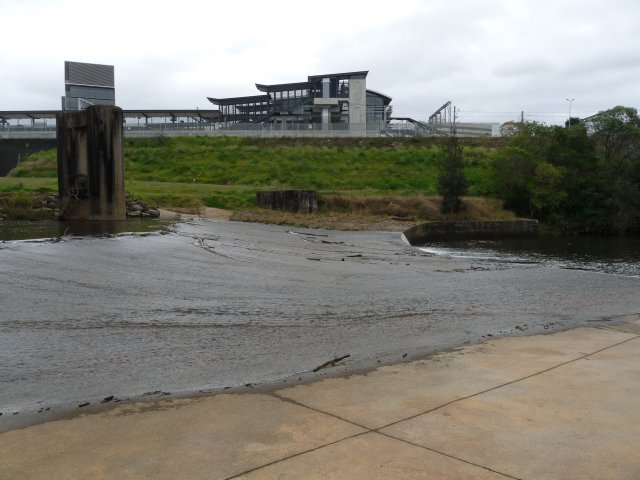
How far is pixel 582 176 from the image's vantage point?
49.0 meters

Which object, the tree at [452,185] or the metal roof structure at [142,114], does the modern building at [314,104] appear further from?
the tree at [452,185]

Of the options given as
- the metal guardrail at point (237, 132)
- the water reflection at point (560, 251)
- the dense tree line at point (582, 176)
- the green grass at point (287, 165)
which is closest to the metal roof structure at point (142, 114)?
the metal guardrail at point (237, 132)

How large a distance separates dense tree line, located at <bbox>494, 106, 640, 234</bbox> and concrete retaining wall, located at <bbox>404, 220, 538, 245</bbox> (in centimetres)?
432

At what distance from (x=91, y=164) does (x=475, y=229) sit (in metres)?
26.1

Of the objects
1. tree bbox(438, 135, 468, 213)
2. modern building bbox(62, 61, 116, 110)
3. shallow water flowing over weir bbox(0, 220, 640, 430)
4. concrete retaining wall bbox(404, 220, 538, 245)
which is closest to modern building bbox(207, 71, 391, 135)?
modern building bbox(62, 61, 116, 110)

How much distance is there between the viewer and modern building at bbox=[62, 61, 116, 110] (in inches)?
4035

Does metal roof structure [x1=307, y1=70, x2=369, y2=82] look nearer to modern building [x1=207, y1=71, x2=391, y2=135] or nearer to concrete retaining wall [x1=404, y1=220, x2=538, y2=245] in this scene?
modern building [x1=207, y1=71, x2=391, y2=135]

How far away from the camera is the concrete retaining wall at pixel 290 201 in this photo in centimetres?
3894

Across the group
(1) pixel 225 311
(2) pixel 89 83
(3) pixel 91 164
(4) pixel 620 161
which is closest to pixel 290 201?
(3) pixel 91 164

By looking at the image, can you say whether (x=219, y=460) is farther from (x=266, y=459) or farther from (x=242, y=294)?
(x=242, y=294)

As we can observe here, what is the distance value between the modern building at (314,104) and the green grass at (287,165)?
9890 mm

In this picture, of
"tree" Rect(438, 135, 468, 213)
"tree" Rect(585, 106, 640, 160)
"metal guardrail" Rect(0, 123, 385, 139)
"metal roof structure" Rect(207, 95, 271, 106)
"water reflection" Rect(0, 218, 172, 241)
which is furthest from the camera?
"metal roof structure" Rect(207, 95, 271, 106)

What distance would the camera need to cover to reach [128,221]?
26.1m

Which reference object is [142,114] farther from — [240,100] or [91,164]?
[91,164]
